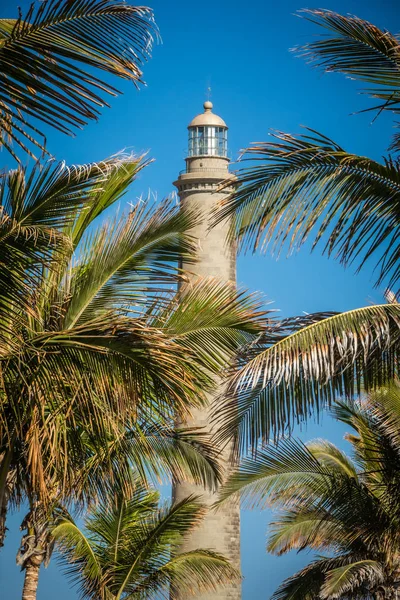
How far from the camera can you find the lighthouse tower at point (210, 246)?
121ft

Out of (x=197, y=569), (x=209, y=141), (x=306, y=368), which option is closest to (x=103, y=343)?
(x=306, y=368)

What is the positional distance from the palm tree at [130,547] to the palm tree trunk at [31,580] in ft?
4.17

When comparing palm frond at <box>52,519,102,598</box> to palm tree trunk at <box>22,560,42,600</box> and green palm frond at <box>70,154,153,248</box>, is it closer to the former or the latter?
palm tree trunk at <box>22,560,42,600</box>

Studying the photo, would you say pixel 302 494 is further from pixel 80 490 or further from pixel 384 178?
pixel 384 178

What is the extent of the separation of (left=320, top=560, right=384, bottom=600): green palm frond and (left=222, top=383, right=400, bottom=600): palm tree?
15 millimetres

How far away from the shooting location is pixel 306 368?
7.91 metres

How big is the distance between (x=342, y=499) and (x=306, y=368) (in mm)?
6952

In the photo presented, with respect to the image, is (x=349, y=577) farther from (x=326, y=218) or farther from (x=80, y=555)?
(x=326, y=218)

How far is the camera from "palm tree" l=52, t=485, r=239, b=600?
56.9 ft

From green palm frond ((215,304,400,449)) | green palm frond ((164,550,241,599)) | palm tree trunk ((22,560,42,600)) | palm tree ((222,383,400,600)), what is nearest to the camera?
green palm frond ((215,304,400,449))

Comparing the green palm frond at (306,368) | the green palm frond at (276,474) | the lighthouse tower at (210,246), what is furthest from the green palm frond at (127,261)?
the lighthouse tower at (210,246)

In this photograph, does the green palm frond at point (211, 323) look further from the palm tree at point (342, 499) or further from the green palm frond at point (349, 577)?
the green palm frond at point (349, 577)

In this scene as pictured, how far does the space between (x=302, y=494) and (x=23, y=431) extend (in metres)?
7.98

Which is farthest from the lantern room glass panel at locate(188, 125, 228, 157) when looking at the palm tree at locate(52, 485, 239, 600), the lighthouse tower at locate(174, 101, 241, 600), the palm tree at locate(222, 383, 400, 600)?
the palm tree at locate(52, 485, 239, 600)
